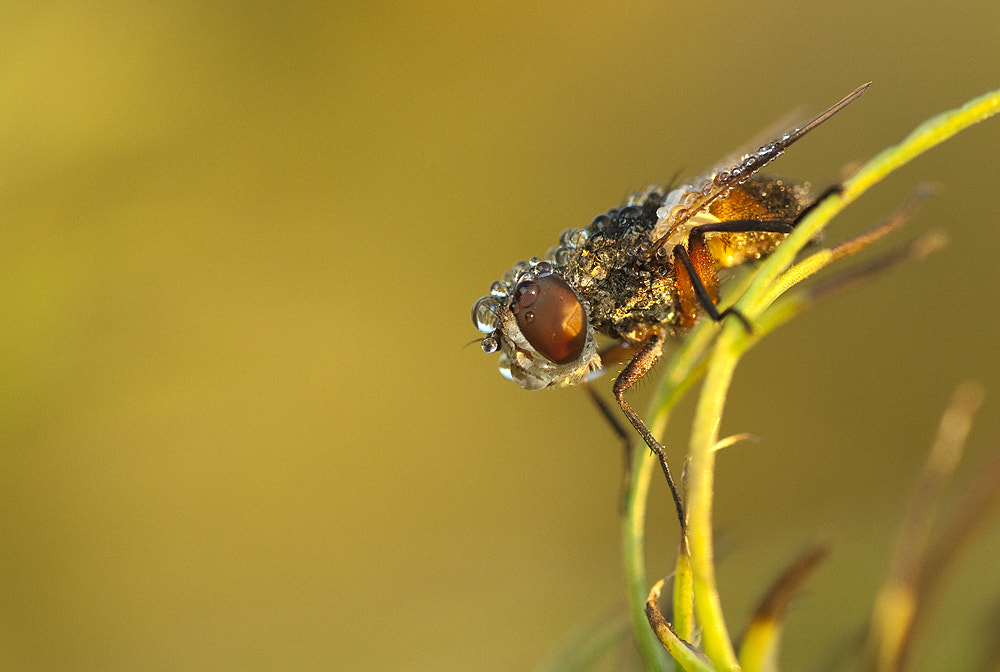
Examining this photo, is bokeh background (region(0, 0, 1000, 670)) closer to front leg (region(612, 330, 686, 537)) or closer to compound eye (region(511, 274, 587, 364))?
front leg (region(612, 330, 686, 537))

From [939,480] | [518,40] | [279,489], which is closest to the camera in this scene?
[939,480]

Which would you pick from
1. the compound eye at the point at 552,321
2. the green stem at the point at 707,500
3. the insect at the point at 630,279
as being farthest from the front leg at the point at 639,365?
the green stem at the point at 707,500

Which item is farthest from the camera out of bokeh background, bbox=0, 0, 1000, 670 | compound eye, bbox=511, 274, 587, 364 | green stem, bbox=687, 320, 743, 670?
bokeh background, bbox=0, 0, 1000, 670

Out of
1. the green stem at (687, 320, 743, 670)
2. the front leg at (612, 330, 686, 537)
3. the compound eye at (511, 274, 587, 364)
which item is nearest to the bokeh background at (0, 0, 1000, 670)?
the front leg at (612, 330, 686, 537)

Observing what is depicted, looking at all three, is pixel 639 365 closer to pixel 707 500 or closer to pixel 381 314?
pixel 707 500

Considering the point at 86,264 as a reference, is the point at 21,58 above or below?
above

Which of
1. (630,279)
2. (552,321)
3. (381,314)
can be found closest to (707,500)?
(552,321)

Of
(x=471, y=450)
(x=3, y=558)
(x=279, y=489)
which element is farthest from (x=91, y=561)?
(x=471, y=450)

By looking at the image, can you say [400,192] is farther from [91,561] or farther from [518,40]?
[91,561]
